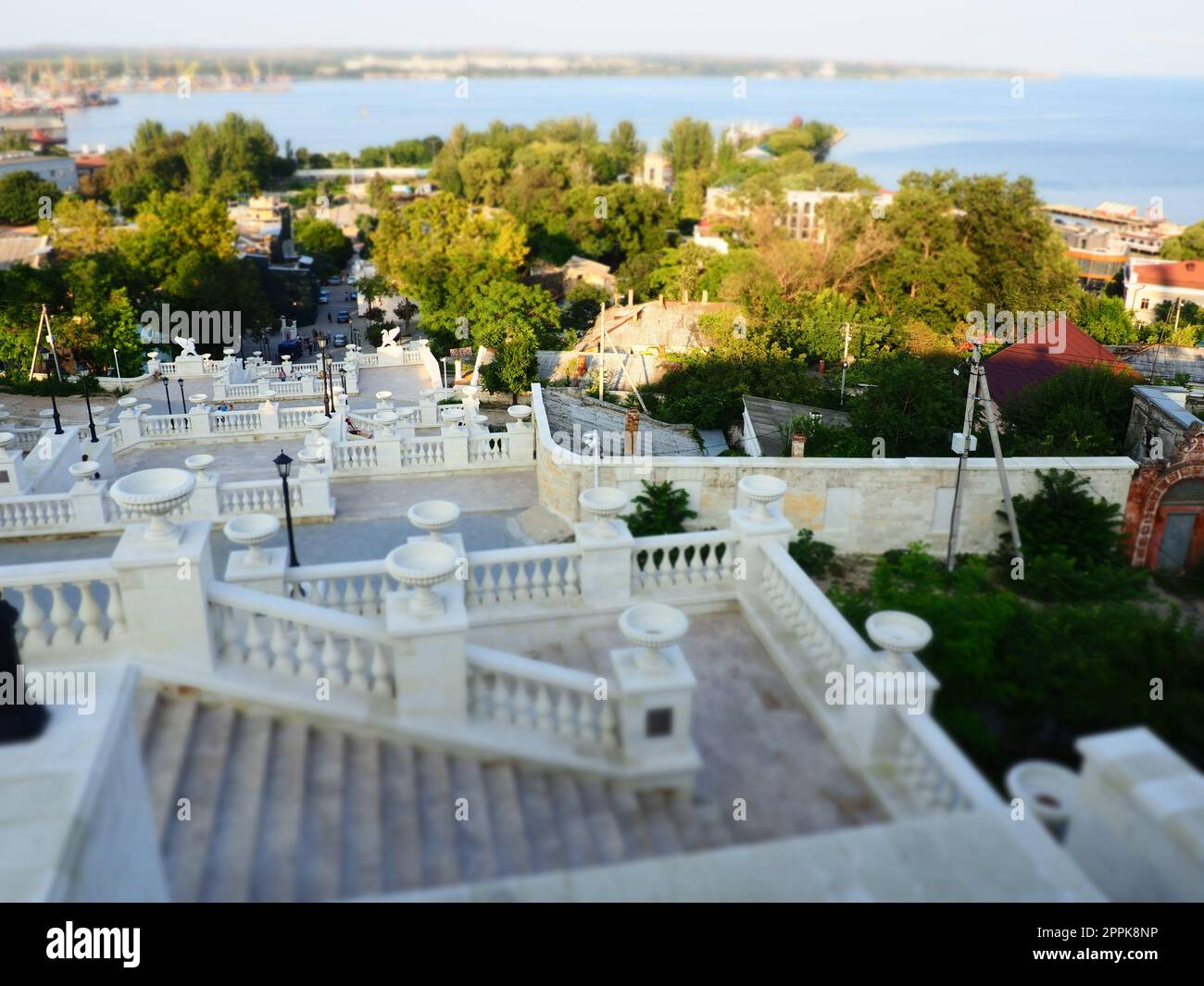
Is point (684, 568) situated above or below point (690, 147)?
below

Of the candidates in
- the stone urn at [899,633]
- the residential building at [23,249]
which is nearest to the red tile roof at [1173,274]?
the stone urn at [899,633]

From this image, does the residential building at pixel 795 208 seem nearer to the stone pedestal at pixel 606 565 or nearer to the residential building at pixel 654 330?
the residential building at pixel 654 330

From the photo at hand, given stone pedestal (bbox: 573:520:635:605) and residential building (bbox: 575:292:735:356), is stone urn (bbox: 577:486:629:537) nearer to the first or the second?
stone pedestal (bbox: 573:520:635:605)

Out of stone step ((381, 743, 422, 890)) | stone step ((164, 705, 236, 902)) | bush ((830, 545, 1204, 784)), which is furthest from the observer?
bush ((830, 545, 1204, 784))

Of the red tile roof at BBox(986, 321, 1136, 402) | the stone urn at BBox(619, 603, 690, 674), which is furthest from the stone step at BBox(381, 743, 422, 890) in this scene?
the red tile roof at BBox(986, 321, 1136, 402)

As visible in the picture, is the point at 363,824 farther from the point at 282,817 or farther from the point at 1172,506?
the point at 1172,506

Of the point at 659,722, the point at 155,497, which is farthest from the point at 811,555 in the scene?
the point at 155,497
